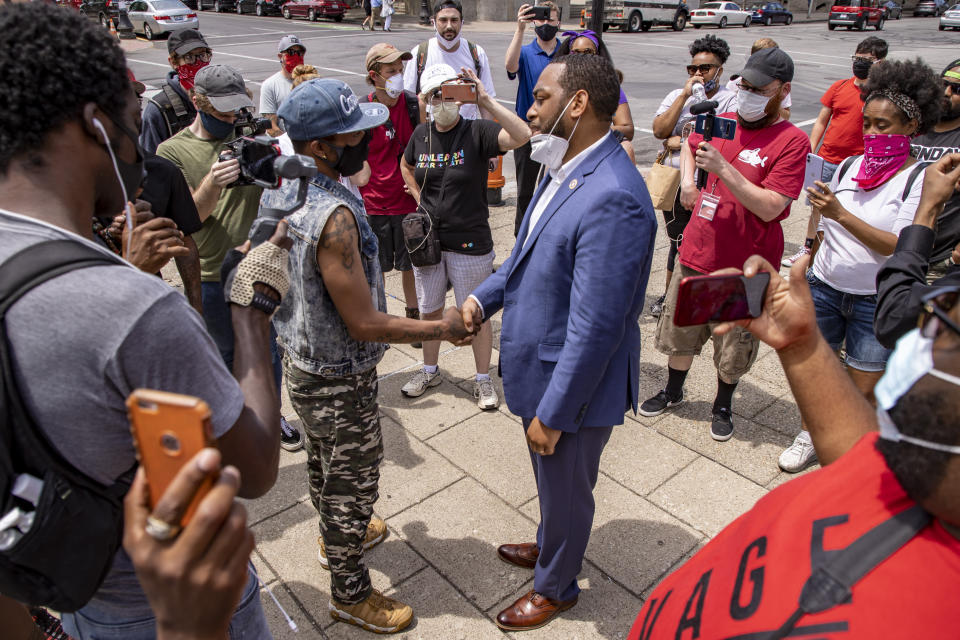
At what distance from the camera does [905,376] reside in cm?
106

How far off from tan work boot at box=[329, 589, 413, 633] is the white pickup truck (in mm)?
30419

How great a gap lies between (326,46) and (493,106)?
22069mm

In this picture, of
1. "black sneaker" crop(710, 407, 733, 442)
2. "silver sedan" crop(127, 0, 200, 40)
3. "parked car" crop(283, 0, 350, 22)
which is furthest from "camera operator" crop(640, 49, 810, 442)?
"parked car" crop(283, 0, 350, 22)

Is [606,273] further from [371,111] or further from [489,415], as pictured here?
[489,415]

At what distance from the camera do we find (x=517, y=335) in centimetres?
249

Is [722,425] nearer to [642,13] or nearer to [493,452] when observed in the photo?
[493,452]

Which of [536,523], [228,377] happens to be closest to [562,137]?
[228,377]

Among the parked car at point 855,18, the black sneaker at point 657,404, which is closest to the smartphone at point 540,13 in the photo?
the black sneaker at point 657,404

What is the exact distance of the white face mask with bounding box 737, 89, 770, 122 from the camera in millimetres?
3527

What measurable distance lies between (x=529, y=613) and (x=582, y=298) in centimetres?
141

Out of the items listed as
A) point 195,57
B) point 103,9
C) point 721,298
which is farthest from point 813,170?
point 103,9

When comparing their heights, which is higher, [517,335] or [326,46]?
[326,46]

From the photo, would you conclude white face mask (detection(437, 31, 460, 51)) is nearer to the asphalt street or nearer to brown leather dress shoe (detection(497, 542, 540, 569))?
brown leather dress shoe (detection(497, 542, 540, 569))

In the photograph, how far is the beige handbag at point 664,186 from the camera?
4.82 m
